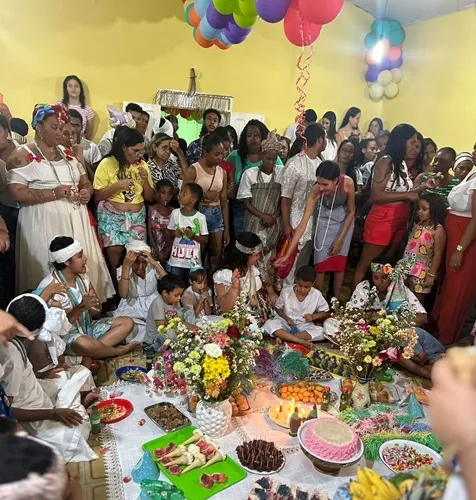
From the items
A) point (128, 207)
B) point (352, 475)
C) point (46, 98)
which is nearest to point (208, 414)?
point (352, 475)

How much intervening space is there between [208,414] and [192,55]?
5.30m

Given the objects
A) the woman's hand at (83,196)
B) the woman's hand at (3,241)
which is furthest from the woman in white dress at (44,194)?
the woman's hand at (3,241)

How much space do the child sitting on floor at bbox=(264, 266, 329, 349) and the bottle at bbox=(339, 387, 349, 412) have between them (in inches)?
33.3

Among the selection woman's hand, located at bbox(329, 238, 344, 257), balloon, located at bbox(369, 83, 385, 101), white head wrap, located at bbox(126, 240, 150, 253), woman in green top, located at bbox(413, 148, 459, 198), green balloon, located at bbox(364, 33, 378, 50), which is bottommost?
white head wrap, located at bbox(126, 240, 150, 253)

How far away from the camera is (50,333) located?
2365 millimetres

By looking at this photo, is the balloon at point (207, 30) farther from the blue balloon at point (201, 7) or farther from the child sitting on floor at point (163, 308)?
the child sitting on floor at point (163, 308)

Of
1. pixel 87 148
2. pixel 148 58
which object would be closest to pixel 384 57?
pixel 148 58

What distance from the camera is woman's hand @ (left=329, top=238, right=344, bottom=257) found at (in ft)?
13.2

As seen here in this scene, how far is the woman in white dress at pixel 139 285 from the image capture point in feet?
Answer: 11.5

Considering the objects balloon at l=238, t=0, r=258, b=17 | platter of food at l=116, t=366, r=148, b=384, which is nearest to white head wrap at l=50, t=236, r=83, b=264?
platter of food at l=116, t=366, r=148, b=384

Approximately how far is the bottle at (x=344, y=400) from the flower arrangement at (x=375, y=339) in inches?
7.9

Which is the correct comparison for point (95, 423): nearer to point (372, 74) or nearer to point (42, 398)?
point (42, 398)

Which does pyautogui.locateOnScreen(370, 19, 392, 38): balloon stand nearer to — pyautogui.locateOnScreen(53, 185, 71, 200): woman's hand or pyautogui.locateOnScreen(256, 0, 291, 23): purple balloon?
pyautogui.locateOnScreen(256, 0, 291, 23): purple balloon

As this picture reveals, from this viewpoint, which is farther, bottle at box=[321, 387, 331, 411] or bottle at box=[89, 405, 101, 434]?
bottle at box=[321, 387, 331, 411]
